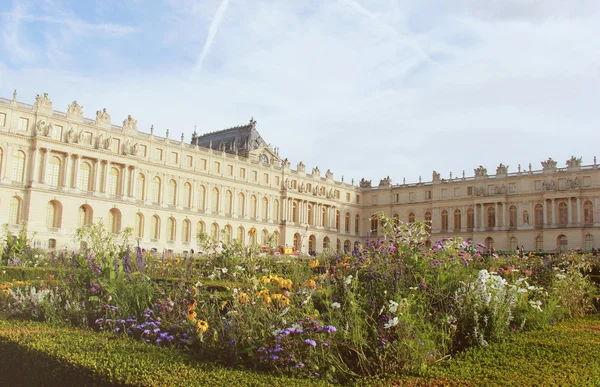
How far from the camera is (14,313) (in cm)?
1059

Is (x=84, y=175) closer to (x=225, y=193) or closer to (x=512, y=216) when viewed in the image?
(x=225, y=193)

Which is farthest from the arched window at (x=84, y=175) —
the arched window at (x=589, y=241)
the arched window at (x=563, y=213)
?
the arched window at (x=589, y=241)

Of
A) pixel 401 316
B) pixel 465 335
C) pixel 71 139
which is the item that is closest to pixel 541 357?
pixel 465 335

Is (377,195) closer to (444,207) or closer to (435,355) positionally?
(444,207)

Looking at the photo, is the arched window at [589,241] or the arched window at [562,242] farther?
the arched window at [562,242]

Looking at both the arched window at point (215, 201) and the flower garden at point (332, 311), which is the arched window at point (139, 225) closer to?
the arched window at point (215, 201)

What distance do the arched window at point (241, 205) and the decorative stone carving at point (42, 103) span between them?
20.8 m

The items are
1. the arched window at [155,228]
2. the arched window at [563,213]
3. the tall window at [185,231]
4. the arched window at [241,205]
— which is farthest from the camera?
Answer: the arched window at [241,205]

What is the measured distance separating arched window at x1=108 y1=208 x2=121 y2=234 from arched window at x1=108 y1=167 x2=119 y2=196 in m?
1.47

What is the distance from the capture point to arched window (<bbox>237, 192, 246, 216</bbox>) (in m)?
57.0

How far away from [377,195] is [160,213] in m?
30.2

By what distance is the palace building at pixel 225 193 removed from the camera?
4109cm

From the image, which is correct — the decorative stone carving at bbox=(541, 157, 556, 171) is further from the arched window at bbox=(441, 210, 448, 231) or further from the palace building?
the arched window at bbox=(441, 210, 448, 231)

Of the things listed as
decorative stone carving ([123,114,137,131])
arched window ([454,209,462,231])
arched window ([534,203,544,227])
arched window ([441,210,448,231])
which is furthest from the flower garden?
arched window ([441,210,448,231])
